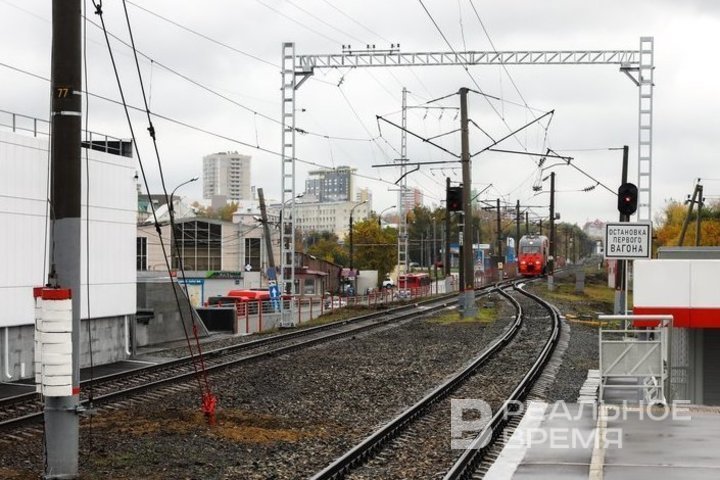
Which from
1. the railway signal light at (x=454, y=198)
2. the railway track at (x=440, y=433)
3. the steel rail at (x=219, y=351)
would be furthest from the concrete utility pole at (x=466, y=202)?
the railway track at (x=440, y=433)

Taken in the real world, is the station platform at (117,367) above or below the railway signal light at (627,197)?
below

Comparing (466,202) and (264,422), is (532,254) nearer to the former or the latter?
(466,202)

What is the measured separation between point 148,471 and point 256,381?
8.84 metres

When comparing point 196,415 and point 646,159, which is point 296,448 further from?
point 646,159

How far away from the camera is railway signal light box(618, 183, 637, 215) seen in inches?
850

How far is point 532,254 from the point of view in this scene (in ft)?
270

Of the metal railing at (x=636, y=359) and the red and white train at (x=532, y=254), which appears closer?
the metal railing at (x=636, y=359)

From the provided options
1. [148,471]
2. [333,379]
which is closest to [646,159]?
[333,379]

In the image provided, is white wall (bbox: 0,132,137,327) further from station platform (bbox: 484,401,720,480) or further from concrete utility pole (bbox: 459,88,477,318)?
concrete utility pole (bbox: 459,88,477,318)

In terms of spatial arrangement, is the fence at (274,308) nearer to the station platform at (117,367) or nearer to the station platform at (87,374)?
the station platform at (117,367)

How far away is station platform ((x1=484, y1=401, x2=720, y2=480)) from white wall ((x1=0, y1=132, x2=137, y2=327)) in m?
11.2

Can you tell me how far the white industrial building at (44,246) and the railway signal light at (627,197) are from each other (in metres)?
11.9

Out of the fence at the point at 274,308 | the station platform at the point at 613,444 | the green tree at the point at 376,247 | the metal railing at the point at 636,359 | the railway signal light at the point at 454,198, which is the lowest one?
the fence at the point at 274,308

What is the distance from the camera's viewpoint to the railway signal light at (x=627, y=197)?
70.8 ft
